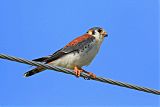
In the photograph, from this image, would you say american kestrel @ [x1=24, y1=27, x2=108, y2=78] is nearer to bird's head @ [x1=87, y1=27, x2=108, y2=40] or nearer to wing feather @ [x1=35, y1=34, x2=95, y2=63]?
wing feather @ [x1=35, y1=34, x2=95, y2=63]

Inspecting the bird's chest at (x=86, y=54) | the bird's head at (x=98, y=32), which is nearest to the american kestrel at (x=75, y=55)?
the bird's chest at (x=86, y=54)

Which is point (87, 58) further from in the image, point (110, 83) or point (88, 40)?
point (110, 83)

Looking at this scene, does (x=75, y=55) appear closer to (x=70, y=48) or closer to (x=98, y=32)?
(x=70, y=48)

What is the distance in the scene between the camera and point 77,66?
7770 mm

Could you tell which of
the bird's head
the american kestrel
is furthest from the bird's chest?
the bird's head

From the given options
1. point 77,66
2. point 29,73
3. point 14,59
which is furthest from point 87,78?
point 14,59

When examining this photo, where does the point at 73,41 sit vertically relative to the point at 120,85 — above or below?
above

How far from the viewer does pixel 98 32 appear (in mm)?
8492

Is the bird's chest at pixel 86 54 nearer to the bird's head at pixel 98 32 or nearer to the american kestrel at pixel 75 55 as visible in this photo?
the american kestrel at pixel 75 55

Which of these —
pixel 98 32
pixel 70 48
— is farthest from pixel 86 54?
pixel 98 32

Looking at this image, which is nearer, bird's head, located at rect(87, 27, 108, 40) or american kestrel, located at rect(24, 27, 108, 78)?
american kestrel, located at rect(24, 27, 108, 78)

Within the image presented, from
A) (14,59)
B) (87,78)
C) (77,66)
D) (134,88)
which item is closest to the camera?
(14,59)

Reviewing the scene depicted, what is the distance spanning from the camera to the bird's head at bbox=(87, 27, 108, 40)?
8.35 m

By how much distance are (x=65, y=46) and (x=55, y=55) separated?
0.25m
